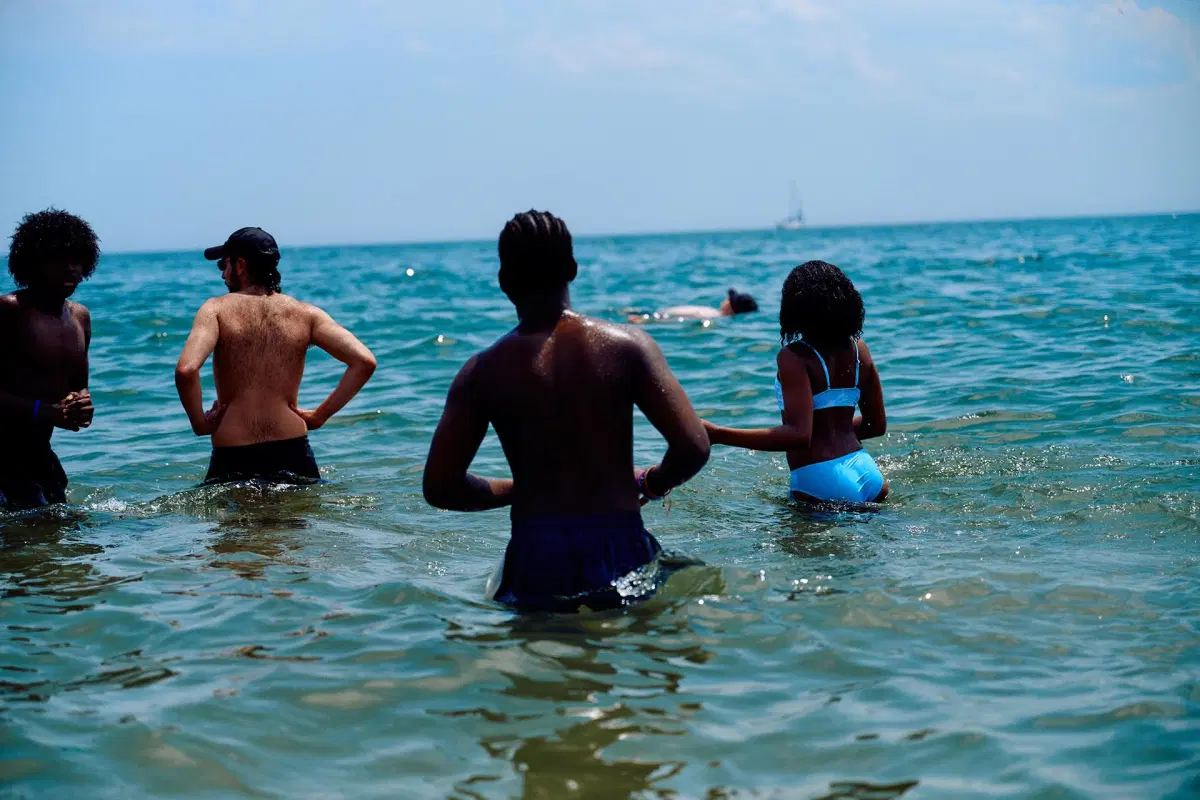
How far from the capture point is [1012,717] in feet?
11.5

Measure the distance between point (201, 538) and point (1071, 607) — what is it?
4.43 meters

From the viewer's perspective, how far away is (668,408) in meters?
3.88

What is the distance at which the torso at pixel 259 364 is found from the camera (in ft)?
20.9

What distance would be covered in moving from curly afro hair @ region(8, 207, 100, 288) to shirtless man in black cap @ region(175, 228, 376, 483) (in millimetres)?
699

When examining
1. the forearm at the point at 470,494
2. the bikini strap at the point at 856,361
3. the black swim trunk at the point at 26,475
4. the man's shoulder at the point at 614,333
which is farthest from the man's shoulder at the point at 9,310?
the bikini strap at the point at 856,361

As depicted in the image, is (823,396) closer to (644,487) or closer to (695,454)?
(644,487)

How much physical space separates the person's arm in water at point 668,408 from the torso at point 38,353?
368cm

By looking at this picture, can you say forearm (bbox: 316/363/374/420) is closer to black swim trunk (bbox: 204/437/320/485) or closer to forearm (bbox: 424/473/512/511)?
black swim trunk (bbox: 204/437/320/485)

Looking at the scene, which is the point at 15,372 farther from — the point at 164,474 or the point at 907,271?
the point at 907,271

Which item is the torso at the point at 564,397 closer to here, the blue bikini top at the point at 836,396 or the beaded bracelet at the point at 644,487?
the beaded bracelet at the point at 644,487

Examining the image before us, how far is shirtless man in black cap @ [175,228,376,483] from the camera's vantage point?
636 centimetres

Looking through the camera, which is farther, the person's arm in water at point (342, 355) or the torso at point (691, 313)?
the torso at point (691, 313)

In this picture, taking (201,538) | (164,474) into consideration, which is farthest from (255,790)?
(164,474)

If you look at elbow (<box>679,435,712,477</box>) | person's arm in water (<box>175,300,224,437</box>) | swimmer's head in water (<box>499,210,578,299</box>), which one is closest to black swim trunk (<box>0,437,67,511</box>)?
person's arm in water (<box>175,300,224,437</box>)
